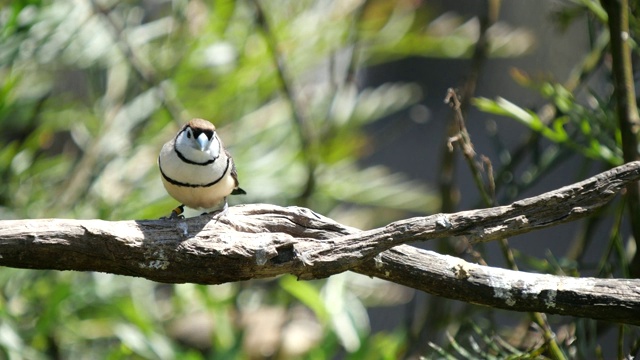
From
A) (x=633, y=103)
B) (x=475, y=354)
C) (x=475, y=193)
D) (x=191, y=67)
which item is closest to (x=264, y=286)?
(x=191, y=67)

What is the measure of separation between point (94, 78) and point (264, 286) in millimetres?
1270

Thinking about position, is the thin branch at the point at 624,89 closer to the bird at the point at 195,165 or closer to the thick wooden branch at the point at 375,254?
the thick wooden branch at the point at 375,254

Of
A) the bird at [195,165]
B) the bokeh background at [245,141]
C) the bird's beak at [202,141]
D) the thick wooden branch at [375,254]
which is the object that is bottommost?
the bokeh background at [245,141]

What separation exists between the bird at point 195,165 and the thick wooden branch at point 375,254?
1.67 feet

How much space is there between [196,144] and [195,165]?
58 mm

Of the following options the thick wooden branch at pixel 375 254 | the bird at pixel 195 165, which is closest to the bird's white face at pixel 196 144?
the bird at pixel 195 165

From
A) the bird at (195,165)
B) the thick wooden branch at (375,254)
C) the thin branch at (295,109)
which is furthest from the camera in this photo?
the thin branch at (295,109)

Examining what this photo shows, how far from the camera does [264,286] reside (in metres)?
4.07

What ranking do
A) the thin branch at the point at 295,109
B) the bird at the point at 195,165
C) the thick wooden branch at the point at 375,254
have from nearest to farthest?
the thick wooden branch at the point at 375,254 < the bird at the point at 195,165 < the thin branch at the point at 295,109

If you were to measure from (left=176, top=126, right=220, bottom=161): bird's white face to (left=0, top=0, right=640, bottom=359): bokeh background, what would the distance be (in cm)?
78

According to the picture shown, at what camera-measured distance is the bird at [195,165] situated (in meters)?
2.28

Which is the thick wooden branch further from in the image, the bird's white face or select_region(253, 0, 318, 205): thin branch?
select_region(253, 0, 318, 205): thin branch

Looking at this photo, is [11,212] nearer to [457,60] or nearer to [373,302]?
[373,302]

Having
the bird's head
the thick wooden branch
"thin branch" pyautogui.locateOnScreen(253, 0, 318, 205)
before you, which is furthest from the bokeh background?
the thick wooden branch
